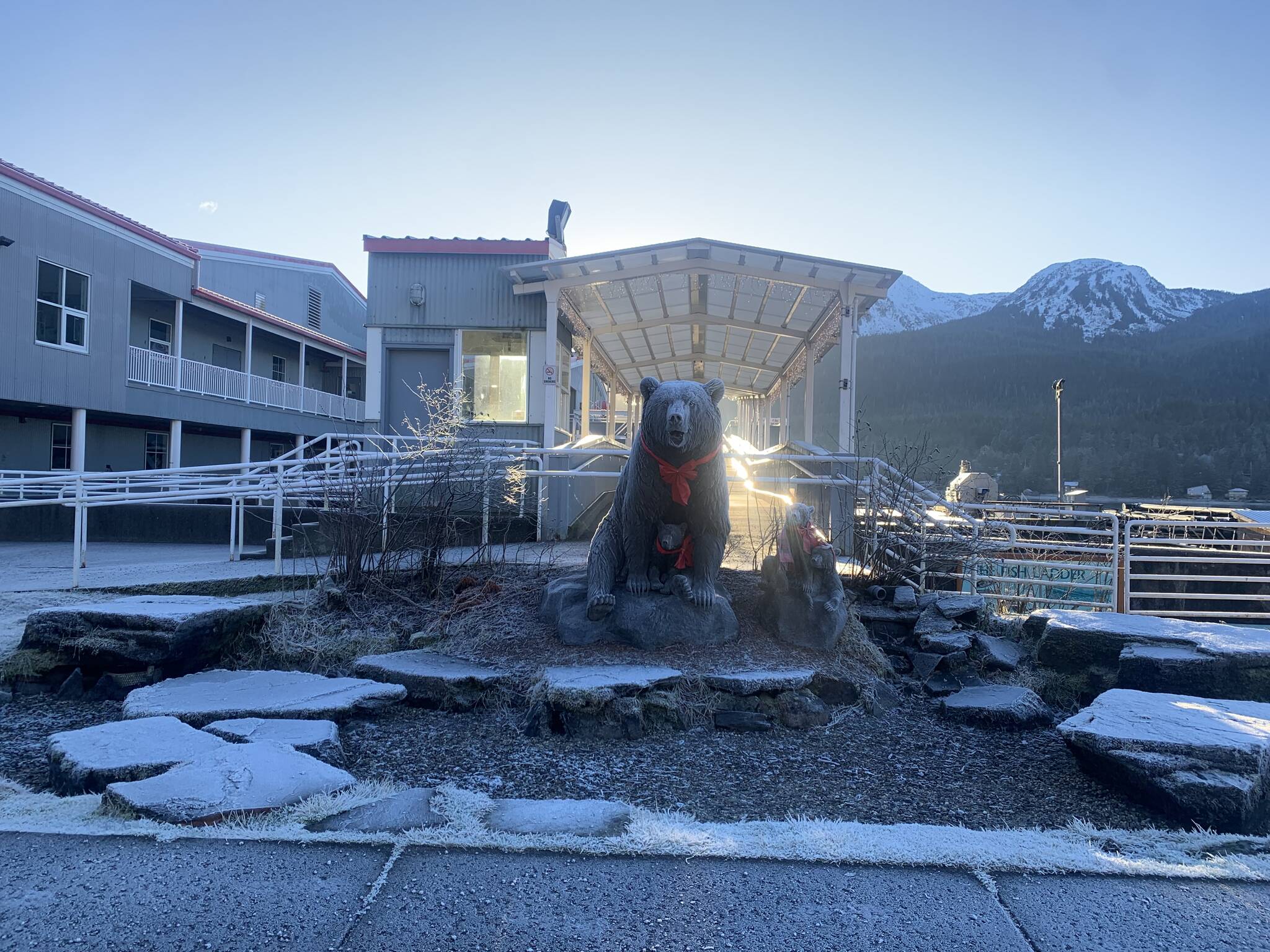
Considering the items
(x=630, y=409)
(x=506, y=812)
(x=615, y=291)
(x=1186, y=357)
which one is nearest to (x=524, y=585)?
(x=506, y=812)

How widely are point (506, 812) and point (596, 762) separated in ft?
3.12

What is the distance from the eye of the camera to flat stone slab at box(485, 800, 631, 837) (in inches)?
105

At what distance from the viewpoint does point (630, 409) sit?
18.1 metres

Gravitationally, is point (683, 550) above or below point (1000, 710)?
above

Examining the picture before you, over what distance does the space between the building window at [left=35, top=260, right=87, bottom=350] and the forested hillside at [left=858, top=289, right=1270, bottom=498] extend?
32570mm

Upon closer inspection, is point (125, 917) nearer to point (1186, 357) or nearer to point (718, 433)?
point (718, 433)

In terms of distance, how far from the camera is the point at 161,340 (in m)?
19.2

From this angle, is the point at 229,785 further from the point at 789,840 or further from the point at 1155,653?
the point at 1155,653

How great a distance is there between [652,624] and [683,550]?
0.51 m

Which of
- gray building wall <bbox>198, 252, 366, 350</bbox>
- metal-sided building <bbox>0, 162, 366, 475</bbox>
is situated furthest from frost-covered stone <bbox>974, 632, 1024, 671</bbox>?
gray building wall <bbox>198, 252, 366, 350</bbox>

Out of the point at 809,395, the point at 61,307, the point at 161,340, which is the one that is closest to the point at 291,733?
the point at 809,395

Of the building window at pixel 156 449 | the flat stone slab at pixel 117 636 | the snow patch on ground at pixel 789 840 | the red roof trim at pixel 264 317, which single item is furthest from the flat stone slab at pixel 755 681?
the building window at pixel 156 449

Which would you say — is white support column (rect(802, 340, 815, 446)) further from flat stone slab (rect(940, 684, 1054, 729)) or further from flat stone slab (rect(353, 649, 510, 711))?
flat stone slab (rect(353, 649, 510, 711))

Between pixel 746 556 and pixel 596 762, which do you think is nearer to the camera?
pixel 596 762
